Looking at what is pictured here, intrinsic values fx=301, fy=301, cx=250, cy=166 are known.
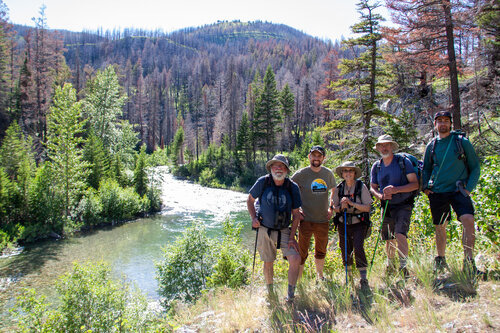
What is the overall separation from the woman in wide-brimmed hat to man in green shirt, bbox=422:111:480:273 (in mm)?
877

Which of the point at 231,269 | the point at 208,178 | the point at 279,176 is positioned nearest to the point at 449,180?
the point at 279,176

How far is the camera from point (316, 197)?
187 inches

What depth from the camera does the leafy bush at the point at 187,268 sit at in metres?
8.60

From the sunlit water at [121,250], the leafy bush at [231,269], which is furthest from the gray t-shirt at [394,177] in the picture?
the sunlit water at [121,250]

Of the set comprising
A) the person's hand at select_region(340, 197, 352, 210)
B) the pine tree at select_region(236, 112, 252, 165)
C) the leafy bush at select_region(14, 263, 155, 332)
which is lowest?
the leafy bush at select_region(14, 263, 155, 332)

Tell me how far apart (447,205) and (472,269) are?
2.72ft

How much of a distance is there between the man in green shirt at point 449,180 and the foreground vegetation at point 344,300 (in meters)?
0.33

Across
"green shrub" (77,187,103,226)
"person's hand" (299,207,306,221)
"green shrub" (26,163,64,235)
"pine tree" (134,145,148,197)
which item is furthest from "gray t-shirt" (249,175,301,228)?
"pine tree" (134,145,148,197)

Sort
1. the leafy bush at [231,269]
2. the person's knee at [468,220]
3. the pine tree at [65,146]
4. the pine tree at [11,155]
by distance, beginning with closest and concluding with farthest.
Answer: the person's knee at [468,220] → the leafy bush at [231,269] → the pine tree at [65,146] → the pine tree at [11,155]

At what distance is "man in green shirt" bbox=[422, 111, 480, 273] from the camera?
3873 millimetres

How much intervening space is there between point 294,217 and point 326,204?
690 millimetres

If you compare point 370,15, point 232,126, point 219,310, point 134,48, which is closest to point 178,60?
point 134,48

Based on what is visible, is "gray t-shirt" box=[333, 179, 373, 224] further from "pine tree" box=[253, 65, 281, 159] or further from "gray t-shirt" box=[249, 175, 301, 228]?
"pine tree" box=[253, 65, 281, 159]

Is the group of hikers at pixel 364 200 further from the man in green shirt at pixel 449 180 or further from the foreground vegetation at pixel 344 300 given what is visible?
the foreground vegetation at pixel 344 300
